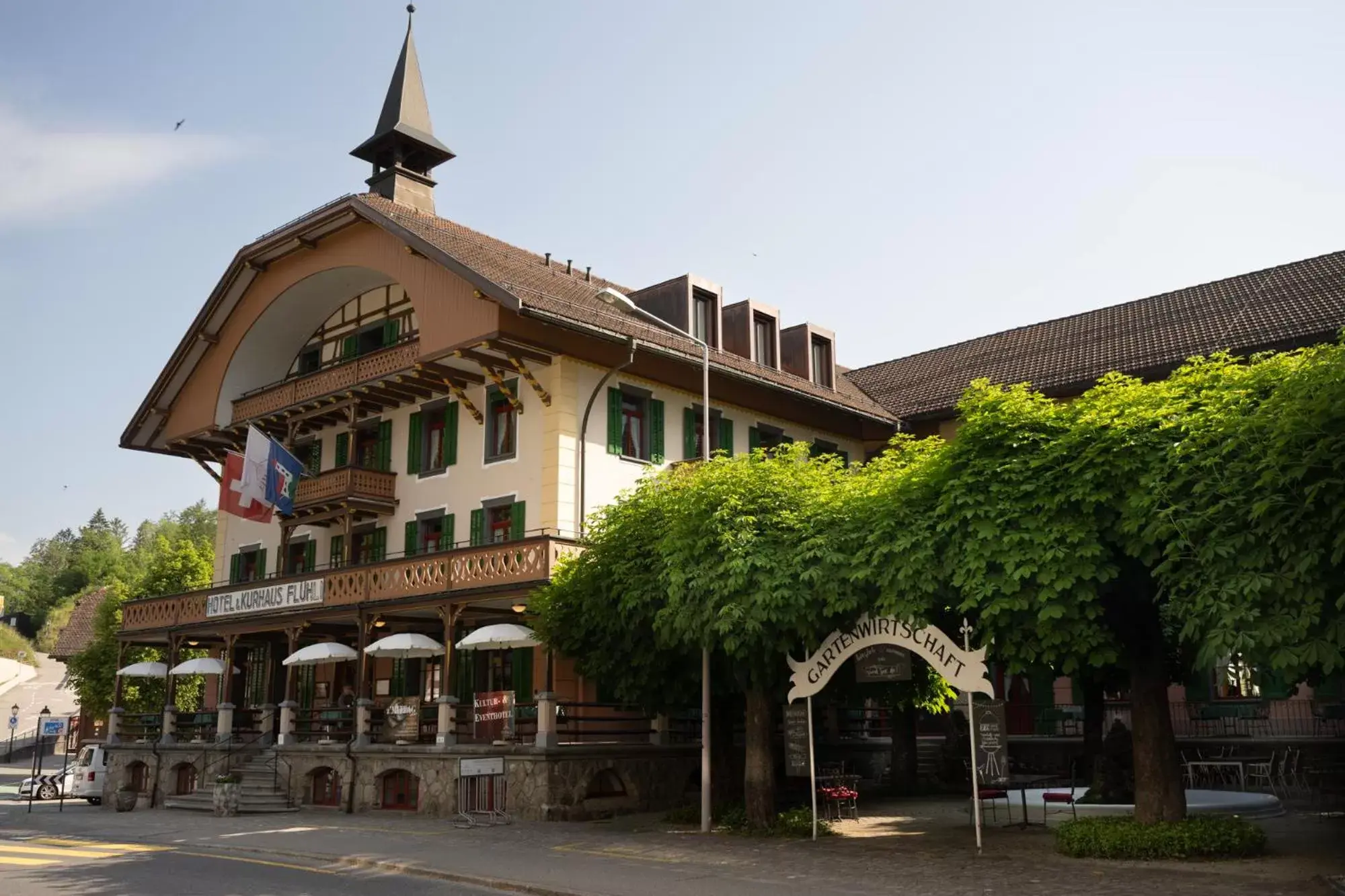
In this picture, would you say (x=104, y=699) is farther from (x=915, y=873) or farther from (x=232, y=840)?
(x=915, y=873)

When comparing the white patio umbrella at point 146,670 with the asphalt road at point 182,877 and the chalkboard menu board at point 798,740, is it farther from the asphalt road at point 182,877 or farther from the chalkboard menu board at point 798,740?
the chalkboard menu board at point 798,740

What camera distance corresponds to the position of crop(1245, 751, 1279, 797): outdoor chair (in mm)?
27438

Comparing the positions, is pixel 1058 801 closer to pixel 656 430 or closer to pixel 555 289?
pixel 656 430

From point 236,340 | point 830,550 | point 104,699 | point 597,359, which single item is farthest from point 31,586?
point 830,550

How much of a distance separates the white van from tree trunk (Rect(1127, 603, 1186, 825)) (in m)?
28.4

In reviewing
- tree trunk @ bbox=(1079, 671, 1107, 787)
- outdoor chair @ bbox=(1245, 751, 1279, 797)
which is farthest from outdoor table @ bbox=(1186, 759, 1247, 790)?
tree trunk @ bbox=(1079, 671, 1107, 787)

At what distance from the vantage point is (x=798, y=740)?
2002cm

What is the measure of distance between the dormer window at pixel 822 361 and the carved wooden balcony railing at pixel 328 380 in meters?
12.5

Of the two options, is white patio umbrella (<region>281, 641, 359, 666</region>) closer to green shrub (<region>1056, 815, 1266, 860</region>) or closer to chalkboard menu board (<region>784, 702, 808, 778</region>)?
chalkboard menu board (<region>784, 702, 808, 778</region>)

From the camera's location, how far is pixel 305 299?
33906mm

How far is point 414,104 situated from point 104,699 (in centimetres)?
3094

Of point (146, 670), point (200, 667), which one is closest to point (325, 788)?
point (200, 667)

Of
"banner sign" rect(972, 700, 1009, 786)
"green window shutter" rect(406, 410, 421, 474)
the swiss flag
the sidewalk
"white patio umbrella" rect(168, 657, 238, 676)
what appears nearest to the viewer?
the sidewalk

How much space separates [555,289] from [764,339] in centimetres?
719
